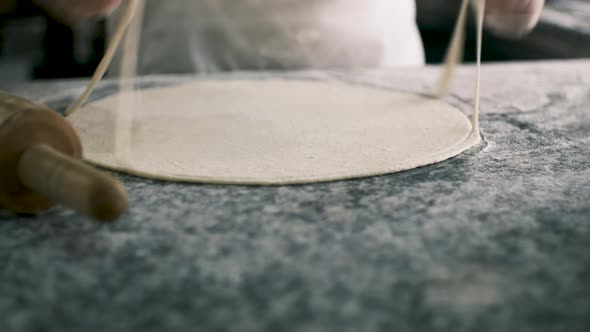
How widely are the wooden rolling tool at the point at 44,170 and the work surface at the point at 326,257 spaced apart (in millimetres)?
37

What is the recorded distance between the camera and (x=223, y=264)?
0.48 metres

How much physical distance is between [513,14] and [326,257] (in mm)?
779

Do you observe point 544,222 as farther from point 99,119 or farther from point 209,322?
point 99,119

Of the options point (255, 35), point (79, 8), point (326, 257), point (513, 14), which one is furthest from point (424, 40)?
point (326, 257)

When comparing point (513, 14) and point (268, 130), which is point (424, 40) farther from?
point (268, 130)

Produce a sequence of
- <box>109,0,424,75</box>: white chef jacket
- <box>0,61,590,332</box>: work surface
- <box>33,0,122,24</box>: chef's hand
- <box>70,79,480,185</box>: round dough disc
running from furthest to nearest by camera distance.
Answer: <box>109,0,424,75</box>: white chef jacket → <box>33,0,122,24</box>: chef's hand → <box>70,79,480,185</box>: round dough disc → <box>0,61,590,332</box>: work surface

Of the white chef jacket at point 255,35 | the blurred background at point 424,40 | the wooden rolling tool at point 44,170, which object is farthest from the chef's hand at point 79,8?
the blurred background at point 424,40

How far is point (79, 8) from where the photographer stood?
3.26 ft

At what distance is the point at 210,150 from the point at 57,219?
23 centimetres

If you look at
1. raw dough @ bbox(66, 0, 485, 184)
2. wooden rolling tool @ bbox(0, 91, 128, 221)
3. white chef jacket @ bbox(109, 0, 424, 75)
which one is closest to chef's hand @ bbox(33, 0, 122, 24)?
raw dough @ bbox(66, 0, 485, 184)

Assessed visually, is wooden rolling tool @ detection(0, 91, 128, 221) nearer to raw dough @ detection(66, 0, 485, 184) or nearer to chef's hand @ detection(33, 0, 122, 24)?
raw dough @ detection(66, 0, 485, 184)

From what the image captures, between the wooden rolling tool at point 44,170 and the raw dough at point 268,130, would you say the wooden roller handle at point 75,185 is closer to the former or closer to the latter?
the wooden rolling tool at point 44,170

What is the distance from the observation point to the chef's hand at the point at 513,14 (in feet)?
3.25

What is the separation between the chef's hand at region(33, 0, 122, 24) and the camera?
38.5 inches
